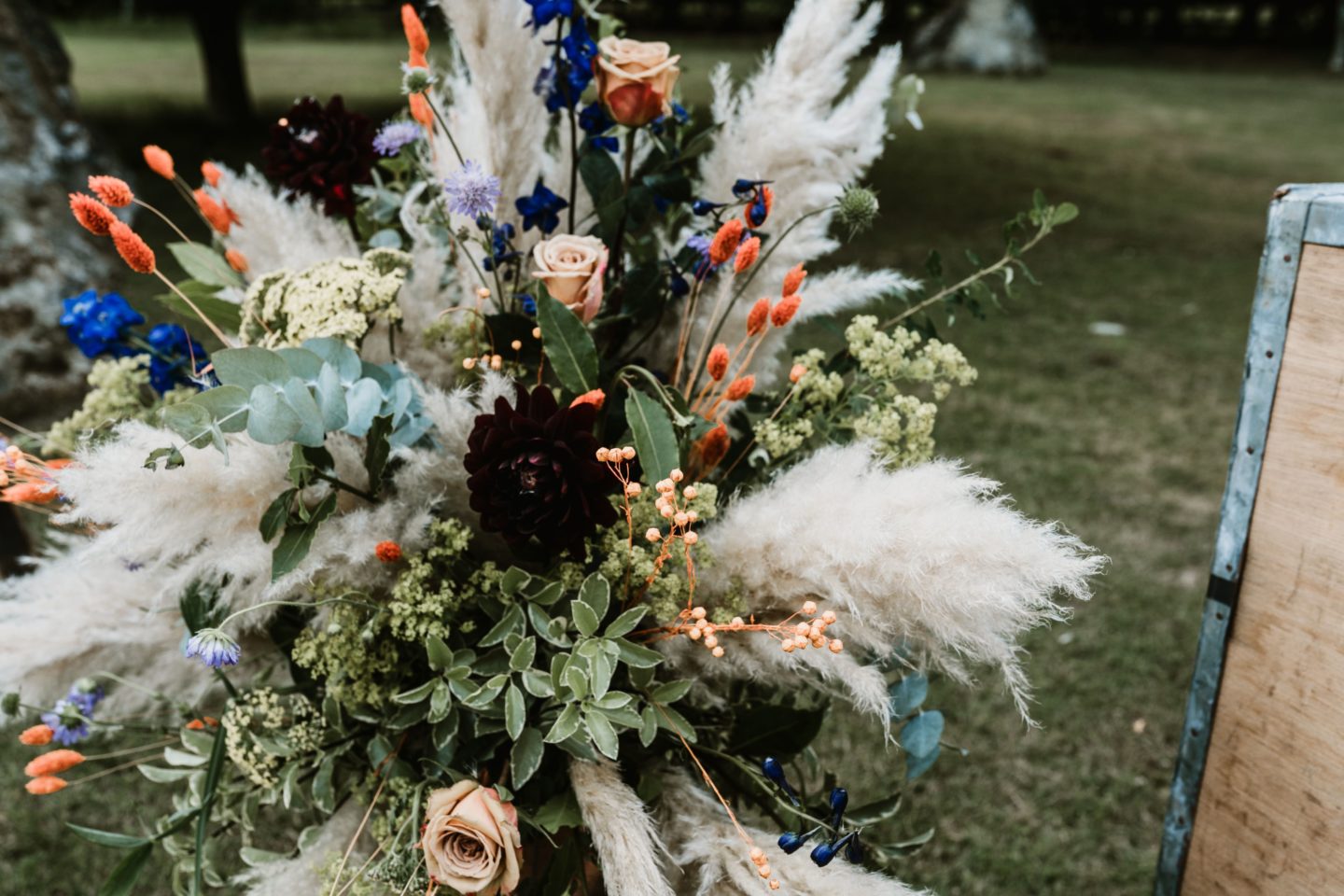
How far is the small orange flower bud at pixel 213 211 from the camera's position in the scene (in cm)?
109

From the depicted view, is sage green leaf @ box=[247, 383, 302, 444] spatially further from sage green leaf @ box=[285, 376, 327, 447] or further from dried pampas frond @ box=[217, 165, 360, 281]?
dried pampas frond @ box=[217, 165, 360, 281]

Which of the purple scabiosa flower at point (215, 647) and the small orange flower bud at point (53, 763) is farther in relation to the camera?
the small orange flower bud at point (53, 763)

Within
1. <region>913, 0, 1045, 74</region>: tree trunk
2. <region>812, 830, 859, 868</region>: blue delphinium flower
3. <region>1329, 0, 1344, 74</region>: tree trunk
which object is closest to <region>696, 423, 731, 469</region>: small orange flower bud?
<region>812, 830, 859, 868</region>: blue delphinium flower

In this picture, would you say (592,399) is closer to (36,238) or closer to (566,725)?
(566,725)

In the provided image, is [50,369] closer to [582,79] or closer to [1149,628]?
[582,79]

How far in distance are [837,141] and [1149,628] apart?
2.37 meters

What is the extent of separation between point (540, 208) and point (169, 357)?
1.57 feet

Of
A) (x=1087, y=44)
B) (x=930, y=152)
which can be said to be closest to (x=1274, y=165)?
(x=930, y=152)

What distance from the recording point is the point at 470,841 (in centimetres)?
86

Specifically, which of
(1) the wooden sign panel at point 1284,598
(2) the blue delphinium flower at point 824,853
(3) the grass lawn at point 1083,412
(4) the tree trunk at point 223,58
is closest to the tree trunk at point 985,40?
(3) the grass lawn at point 1083,412

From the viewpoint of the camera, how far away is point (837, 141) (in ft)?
3.41

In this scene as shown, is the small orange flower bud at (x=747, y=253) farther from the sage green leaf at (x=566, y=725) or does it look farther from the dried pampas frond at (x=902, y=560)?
the sage green leaf at (x=566, y=725)

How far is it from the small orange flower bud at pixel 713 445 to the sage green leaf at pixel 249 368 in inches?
13.8

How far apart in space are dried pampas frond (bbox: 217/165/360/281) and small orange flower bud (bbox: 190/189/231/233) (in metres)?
0.03
